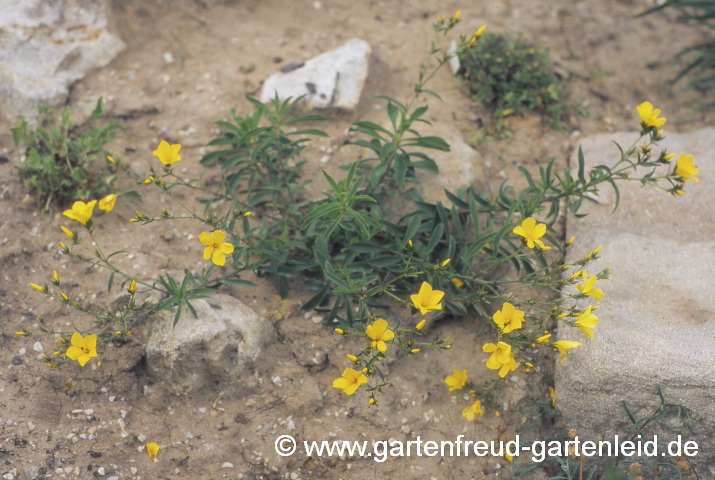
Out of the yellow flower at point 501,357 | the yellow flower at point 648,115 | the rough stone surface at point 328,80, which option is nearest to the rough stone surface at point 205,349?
the yellow flower at point 501,357

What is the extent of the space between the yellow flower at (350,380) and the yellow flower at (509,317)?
2.10 ft

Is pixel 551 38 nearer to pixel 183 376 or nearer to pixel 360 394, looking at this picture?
pixel 360 394

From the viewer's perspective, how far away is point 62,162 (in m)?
3.92

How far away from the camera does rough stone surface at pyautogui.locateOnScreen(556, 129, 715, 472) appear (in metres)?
3.15

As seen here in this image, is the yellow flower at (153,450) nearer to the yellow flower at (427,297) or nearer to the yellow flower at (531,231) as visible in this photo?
the yellow flower at (427,297)

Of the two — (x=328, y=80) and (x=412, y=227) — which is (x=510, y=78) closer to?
(x=328, y=80)

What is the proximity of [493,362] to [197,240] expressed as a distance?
1.78m

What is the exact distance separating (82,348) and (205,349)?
1.77 ft

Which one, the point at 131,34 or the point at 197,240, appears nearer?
the point at 197,240

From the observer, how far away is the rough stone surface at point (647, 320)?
3.15 meters

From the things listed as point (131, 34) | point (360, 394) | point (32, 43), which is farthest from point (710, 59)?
point (32, 43)

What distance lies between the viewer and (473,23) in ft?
17.3

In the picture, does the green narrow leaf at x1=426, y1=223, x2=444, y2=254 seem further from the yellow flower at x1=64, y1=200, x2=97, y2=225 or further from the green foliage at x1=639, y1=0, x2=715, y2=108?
the green foliage at x1=639, y1=0, x2=715, y2=108

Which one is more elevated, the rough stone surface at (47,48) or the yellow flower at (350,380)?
the rough stone surface at (47,48)
